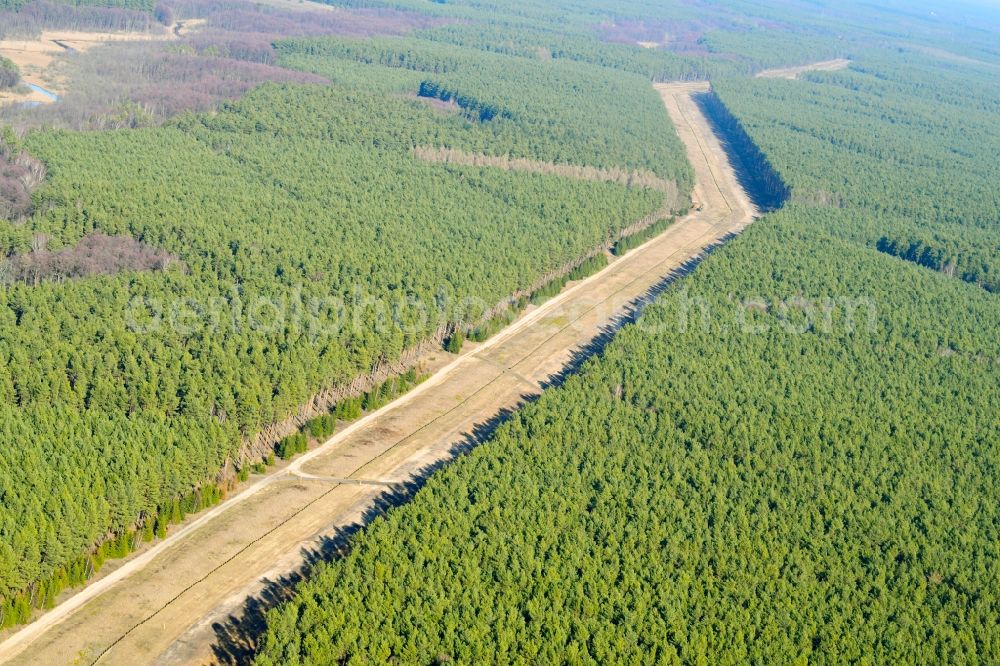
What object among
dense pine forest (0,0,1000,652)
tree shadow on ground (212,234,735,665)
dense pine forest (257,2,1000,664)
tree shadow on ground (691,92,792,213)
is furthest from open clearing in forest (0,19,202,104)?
dense pine forest (257,2,1000,664)

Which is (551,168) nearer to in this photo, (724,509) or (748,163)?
(748,163)

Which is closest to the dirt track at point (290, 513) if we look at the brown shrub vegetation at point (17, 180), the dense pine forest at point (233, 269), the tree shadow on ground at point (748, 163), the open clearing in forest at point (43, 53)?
the dense pine forest at point (233, 269)

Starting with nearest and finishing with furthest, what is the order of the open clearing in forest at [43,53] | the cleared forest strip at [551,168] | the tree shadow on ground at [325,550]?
the tree shadow on ground at [325,550] < the cleared forest strip at [551,168] < the open clearing in forest at [43,53]

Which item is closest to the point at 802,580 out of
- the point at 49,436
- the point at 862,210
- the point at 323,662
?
the point at 323,662

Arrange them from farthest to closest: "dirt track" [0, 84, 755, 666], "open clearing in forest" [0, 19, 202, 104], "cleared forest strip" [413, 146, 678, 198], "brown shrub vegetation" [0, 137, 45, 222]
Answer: "open clearing in forest" [0, 19, 202, 104], "cleared forest strip" [413, 146, 678, 198], "brown shrub vegetation" [0, 137, 45, 222], "dirt track" [0, 84, 755, 666]

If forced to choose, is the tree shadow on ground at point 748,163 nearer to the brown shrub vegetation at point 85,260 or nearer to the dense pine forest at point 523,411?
the dense pine forest at point 523,411

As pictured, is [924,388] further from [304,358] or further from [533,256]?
[304,358]

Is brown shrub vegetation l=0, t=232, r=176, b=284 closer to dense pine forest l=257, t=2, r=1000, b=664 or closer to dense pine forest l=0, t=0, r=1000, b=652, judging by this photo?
dense pine forest l=0, t=0, r=1000, b=652
